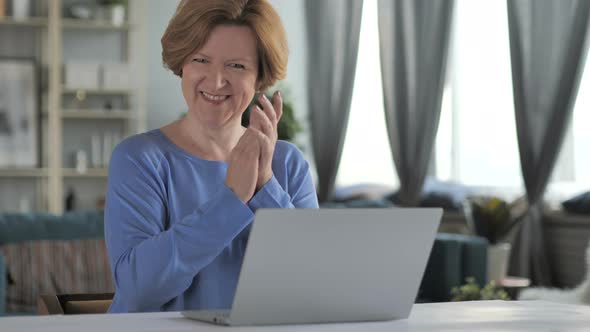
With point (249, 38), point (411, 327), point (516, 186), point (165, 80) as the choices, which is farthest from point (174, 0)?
point (411, 327)

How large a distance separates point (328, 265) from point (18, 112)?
6523 mm

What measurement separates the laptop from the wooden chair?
1.76ft

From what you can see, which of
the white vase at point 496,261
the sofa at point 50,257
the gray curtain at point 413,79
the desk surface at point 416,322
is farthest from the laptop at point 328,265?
the gray curtain at point 413,79

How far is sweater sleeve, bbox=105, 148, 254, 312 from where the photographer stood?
1521mm

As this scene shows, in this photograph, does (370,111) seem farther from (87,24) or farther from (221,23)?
(221,23)

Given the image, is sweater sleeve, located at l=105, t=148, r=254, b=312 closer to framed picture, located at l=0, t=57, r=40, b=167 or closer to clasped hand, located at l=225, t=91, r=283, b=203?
clasped hand, located at l=225, t=91, r=283, b=203

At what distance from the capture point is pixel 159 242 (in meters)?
1.53

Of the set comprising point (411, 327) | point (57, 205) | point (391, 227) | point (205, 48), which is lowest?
point (57, 205)

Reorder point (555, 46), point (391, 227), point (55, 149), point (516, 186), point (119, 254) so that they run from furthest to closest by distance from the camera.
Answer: point (55, 149), point (516, 186), point (555, 46), point (119, 254), point (391, 227)

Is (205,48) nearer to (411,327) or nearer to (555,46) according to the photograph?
(411,327)

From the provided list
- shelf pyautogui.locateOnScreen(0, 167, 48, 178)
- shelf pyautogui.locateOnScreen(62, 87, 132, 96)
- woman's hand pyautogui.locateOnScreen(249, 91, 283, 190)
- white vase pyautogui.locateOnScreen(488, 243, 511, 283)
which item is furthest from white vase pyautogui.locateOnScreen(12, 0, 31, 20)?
woman's hand pyautogui.locateOnScreen(249, 91, 283, 190)

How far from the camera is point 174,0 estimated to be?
309 inches

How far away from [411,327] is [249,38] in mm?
738

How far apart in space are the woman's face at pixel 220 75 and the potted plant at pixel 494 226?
129 inches
